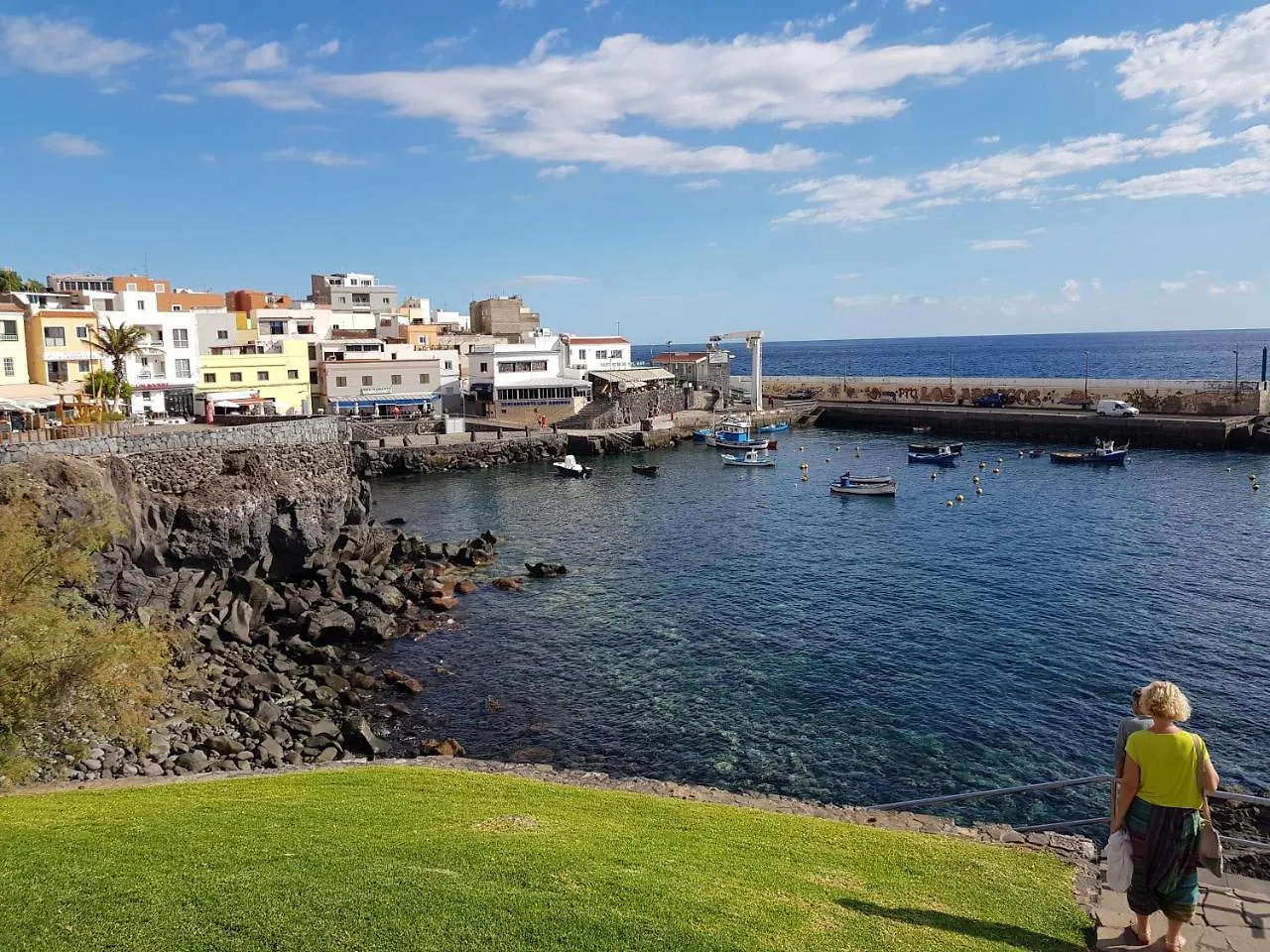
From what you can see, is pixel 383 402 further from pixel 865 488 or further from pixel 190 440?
pixel 865 488

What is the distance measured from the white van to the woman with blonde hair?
89.8 meters

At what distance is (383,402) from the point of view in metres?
89.1

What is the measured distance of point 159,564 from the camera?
36.6 meters

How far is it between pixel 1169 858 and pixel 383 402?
285 feet

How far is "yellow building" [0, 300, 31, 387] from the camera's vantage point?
181ft

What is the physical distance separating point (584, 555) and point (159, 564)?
67.6 ft

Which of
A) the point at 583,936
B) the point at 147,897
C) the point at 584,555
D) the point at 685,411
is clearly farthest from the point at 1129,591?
the point at 685,411

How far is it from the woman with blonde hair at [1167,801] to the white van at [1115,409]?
89.8 m

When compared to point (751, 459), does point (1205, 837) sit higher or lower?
higher

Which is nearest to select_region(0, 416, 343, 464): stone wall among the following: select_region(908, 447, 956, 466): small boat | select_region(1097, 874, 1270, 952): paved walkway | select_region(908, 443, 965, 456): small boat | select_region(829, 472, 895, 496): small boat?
select_region(829, 472, 895, 496): small boat

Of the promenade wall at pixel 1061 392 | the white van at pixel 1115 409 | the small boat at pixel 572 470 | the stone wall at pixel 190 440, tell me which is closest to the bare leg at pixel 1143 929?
the stone wall at pixel 190 440

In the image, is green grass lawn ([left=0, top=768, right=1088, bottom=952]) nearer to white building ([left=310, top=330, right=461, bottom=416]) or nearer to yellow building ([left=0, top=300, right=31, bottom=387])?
yellow building ([left=0, top=300, right=31, bottom=387])

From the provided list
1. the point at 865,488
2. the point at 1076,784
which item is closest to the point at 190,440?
the point at 1076,784

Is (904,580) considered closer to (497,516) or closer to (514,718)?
(514,718)
